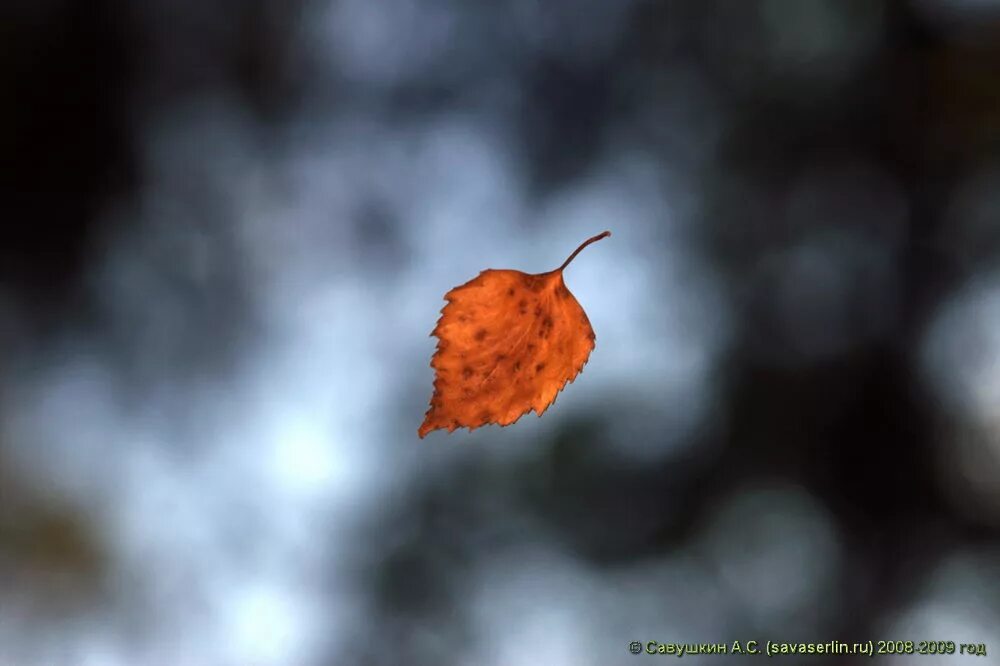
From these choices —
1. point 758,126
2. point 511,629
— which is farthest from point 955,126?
point 511,629

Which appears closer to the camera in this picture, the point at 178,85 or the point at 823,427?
the point at 823,427

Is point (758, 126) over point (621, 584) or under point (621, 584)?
over

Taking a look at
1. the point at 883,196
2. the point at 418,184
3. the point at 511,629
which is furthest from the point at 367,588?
the point at 883,196

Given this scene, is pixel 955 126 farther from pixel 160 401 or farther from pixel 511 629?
pixel 160 401

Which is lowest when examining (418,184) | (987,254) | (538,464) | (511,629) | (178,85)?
(511,629)

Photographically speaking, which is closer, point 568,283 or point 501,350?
point 501,350

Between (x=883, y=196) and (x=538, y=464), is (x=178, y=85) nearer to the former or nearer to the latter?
(x=538, y=464)
